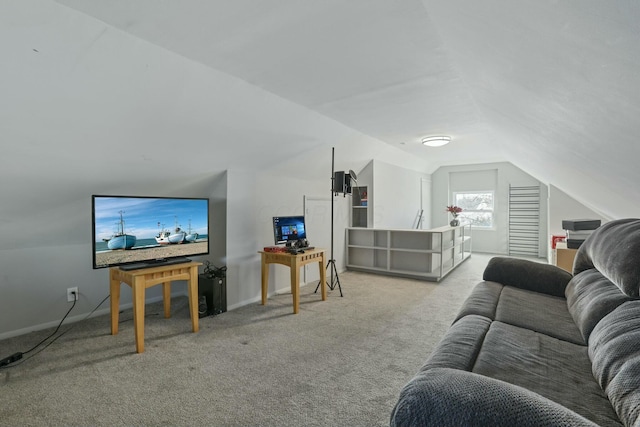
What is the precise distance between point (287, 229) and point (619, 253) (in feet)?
10.1

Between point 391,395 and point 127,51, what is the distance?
2.76 meters

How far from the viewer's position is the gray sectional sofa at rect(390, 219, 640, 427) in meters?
0.92

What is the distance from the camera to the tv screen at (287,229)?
3.85 metres

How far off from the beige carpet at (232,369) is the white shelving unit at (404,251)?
142 cm

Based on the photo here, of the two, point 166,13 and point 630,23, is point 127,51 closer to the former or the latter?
point 166,13

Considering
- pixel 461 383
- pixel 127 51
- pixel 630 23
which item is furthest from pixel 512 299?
pixel 127 51

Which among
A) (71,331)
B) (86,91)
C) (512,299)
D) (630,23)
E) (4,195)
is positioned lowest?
(71,331)

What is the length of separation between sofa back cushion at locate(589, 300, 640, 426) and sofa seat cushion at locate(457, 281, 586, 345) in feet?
0.86

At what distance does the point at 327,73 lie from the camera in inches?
98.5

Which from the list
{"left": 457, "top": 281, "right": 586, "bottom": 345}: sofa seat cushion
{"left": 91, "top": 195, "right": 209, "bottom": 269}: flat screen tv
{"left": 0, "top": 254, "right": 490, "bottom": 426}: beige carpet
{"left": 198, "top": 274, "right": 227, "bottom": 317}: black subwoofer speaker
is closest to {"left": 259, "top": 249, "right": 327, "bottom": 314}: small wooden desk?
{"left": 0, "top": 254, "right": 490, "bottom": 426}: beige carpet

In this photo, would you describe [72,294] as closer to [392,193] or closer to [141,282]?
[141,282]

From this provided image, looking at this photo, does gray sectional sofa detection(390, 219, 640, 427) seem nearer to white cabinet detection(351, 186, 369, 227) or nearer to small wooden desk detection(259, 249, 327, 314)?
small wooden desk detection(259, 249, 327, 314)

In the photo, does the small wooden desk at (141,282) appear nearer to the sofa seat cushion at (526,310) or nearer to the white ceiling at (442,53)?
the white ceiling at (442,53)

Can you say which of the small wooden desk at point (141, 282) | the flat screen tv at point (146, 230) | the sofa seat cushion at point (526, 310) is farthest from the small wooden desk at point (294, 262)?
the sofa seat cushion at point (526, 310)
